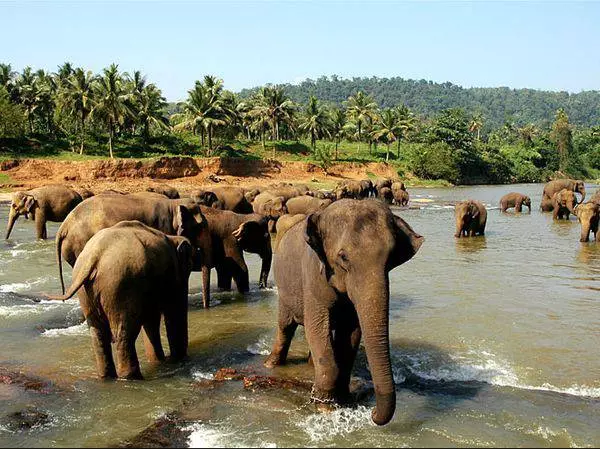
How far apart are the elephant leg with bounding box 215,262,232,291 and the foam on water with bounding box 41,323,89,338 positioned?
2936 mm

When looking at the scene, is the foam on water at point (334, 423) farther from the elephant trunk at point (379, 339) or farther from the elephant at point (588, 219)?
the elephant at point (588, 219)

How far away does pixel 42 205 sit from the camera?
1969 centimetres

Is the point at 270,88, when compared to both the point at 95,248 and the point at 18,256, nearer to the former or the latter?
the point at 18,256

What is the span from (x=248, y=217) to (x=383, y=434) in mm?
6353

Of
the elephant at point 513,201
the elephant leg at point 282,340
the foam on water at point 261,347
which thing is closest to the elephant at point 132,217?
the foam on water at point 261,347

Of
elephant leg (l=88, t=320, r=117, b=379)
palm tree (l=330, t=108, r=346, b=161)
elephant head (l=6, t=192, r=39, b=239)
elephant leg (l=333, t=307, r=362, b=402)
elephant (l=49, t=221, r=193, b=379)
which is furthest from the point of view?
palm tree (l=330, t=108, r=346, b=161)

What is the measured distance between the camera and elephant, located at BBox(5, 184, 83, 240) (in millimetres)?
19281

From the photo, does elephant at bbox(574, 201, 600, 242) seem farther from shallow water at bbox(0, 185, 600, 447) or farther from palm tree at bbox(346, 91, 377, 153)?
palm tree at bbox(346, 91, 377, 153)

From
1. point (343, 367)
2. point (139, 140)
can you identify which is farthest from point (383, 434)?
point (139, 140)

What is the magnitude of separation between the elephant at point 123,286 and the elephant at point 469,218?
16050 millimetres

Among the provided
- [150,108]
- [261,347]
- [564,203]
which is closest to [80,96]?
[150,108]

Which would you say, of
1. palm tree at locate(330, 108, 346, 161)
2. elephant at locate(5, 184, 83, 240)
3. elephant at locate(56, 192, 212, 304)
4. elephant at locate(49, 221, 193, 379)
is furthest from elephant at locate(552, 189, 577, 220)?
palm tree at locate(330, 108, 346, 161)

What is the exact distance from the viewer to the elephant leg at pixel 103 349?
6.22m

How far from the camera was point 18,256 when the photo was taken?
1639cm
